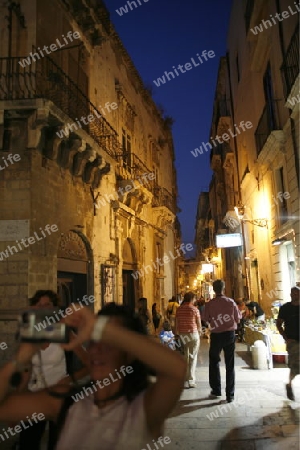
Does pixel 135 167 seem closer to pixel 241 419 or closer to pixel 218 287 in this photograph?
pixel 218 287

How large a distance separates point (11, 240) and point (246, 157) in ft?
41.7

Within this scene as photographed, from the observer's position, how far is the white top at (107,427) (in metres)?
1.62

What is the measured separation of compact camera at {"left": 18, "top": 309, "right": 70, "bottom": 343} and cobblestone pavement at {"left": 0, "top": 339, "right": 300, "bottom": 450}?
3.82 m

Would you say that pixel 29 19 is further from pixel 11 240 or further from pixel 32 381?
pixel 32 381

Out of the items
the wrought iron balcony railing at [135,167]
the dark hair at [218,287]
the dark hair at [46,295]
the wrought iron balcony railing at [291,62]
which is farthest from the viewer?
the wrought iron balcony railing at [135,167]

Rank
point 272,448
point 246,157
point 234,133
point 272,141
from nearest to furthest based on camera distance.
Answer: point 272,448 < point 272,141 < point 246,157 < point 234,133

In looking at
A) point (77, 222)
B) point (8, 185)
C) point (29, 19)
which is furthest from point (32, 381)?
point (29, 19)

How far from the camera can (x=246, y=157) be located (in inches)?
683

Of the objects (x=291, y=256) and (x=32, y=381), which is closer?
(x=32, y=381)

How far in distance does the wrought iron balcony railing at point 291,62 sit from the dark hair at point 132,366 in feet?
27.6

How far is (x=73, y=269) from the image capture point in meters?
9.67

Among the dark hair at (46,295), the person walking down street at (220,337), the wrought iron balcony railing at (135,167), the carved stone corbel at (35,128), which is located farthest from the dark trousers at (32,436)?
the wrought iron balcony railing at (135,167)

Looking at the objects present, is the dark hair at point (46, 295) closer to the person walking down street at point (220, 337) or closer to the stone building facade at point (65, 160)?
the person walking down street at point (220, 337)

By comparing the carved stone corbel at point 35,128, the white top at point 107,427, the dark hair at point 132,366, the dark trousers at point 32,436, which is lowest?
the dark trousers at point 32,436
